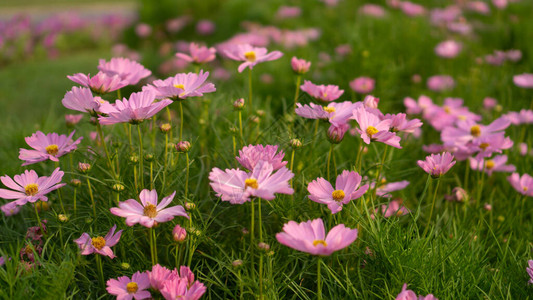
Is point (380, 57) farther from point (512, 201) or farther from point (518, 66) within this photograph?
point (512, 201)

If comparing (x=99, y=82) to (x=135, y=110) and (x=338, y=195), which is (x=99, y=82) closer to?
(x=135, y=110)

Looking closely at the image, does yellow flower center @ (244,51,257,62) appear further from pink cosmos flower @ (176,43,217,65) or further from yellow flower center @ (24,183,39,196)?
yellow flower center @ (24,183,39,196)

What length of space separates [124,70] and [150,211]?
53 cm

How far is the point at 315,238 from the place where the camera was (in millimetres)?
1001

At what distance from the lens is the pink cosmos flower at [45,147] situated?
1.22 meters

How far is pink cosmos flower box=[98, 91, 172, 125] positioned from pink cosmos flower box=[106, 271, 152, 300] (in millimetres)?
350

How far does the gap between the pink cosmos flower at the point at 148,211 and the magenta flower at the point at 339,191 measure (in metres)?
0.30

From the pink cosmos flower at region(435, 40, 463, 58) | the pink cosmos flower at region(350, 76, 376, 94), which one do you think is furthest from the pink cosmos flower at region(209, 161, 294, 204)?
the pink cosmos flower at region(435, 40, 463, 58)

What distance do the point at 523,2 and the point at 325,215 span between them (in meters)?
3.68

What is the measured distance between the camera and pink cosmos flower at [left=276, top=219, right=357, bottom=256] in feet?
2.94

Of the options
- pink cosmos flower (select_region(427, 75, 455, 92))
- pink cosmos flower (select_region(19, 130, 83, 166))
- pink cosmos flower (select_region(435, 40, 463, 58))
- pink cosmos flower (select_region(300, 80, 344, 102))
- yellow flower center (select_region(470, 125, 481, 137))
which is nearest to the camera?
pink cosmos flower (select_region(19, 130, 83, 166))

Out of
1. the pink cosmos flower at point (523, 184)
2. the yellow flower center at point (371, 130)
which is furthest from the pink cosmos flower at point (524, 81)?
the yellow flower center at point (371, 130)

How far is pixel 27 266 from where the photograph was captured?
3.79 feet

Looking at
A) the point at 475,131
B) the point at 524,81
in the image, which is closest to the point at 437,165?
the point at 475,131
